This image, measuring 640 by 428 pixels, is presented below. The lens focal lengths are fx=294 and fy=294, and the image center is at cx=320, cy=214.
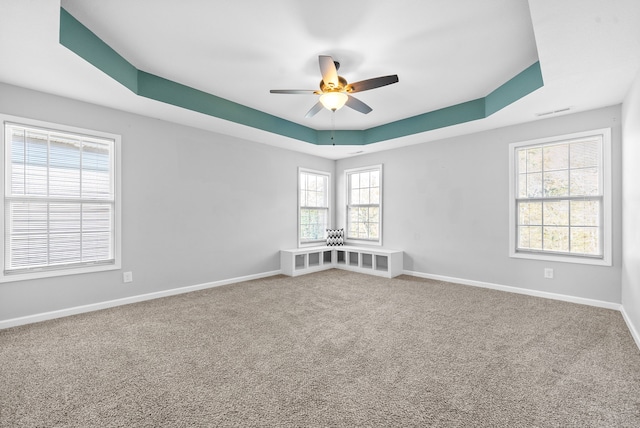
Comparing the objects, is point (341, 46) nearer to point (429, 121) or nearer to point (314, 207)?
point (429, 121)

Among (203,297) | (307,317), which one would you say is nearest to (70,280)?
(203,297)

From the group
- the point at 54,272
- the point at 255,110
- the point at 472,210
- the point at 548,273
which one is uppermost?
the point at 255,110

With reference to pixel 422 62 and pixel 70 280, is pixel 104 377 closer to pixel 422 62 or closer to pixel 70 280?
pixel 70 280

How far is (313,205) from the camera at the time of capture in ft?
20.3

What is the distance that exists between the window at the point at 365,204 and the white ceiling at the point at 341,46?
7.66 feet

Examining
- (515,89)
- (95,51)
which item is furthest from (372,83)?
(95,51)

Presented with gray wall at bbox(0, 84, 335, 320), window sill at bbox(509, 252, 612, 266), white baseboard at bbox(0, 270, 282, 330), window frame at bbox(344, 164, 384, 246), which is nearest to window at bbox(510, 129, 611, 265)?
window sill at bbox(509, 252, 612, 266)

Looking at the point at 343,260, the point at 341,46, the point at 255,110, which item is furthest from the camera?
the point at 343,260

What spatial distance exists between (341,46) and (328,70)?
0.90 feet

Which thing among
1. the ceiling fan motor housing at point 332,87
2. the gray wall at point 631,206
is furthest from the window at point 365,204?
the gray wall at point 631,206

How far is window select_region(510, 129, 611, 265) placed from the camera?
11.6 ft

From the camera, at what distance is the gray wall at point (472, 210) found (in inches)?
141

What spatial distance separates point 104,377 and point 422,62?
3804 millimetres

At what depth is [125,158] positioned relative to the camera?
365 centimetres
